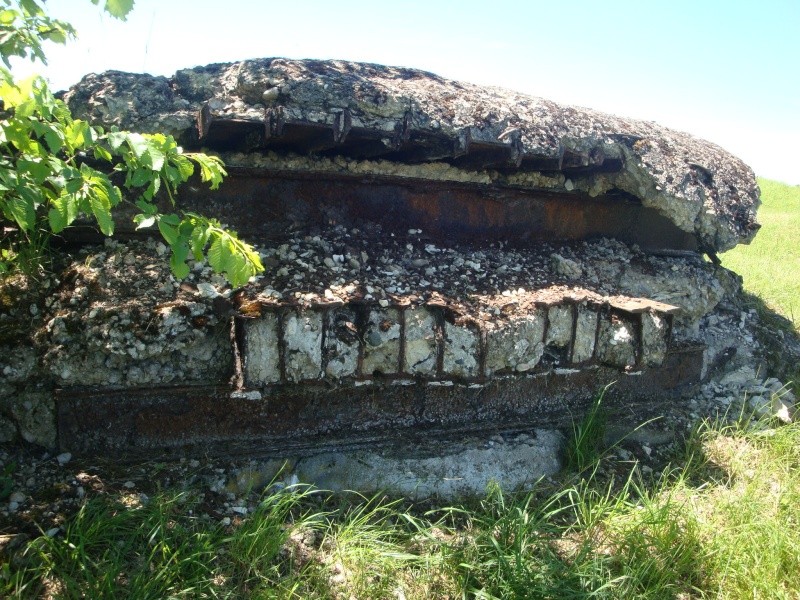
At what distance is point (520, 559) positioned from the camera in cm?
273

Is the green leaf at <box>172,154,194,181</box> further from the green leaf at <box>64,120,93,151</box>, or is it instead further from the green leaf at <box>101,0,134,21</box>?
the green leaf at <box>101,0,134,21</box>

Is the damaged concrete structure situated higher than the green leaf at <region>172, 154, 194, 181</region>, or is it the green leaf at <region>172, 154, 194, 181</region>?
the green leaf at <region>172, 154, 194, 181</region>

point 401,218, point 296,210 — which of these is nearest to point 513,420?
point 401,218

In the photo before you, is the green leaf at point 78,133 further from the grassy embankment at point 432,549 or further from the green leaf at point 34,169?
the grassy embankment at point 432,549

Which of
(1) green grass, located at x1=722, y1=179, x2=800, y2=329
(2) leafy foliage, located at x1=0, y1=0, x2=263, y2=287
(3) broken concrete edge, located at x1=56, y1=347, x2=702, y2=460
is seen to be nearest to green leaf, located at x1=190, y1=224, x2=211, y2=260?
(2) leafy foliage, located at x1=0, y1=0, x2=263, y2=287

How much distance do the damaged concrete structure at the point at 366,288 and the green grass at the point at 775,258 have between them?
9.27 feet

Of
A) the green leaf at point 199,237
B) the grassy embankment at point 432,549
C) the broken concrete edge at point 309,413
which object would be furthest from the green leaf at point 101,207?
the grassy embankment at point 432,549

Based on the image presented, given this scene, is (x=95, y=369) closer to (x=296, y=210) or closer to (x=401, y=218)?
(x=296, y=210)

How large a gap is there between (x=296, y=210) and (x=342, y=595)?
205 centimetres

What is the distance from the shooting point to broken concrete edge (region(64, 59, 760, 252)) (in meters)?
3.21

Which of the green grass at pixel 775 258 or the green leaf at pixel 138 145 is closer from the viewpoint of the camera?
→ the green leaf at pixel 138 145

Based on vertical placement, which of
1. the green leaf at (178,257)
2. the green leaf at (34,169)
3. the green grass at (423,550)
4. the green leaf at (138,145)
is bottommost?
the green grass at (423,550)

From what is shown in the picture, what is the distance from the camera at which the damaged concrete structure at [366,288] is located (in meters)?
3.02

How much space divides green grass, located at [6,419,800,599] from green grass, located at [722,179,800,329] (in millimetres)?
3742
